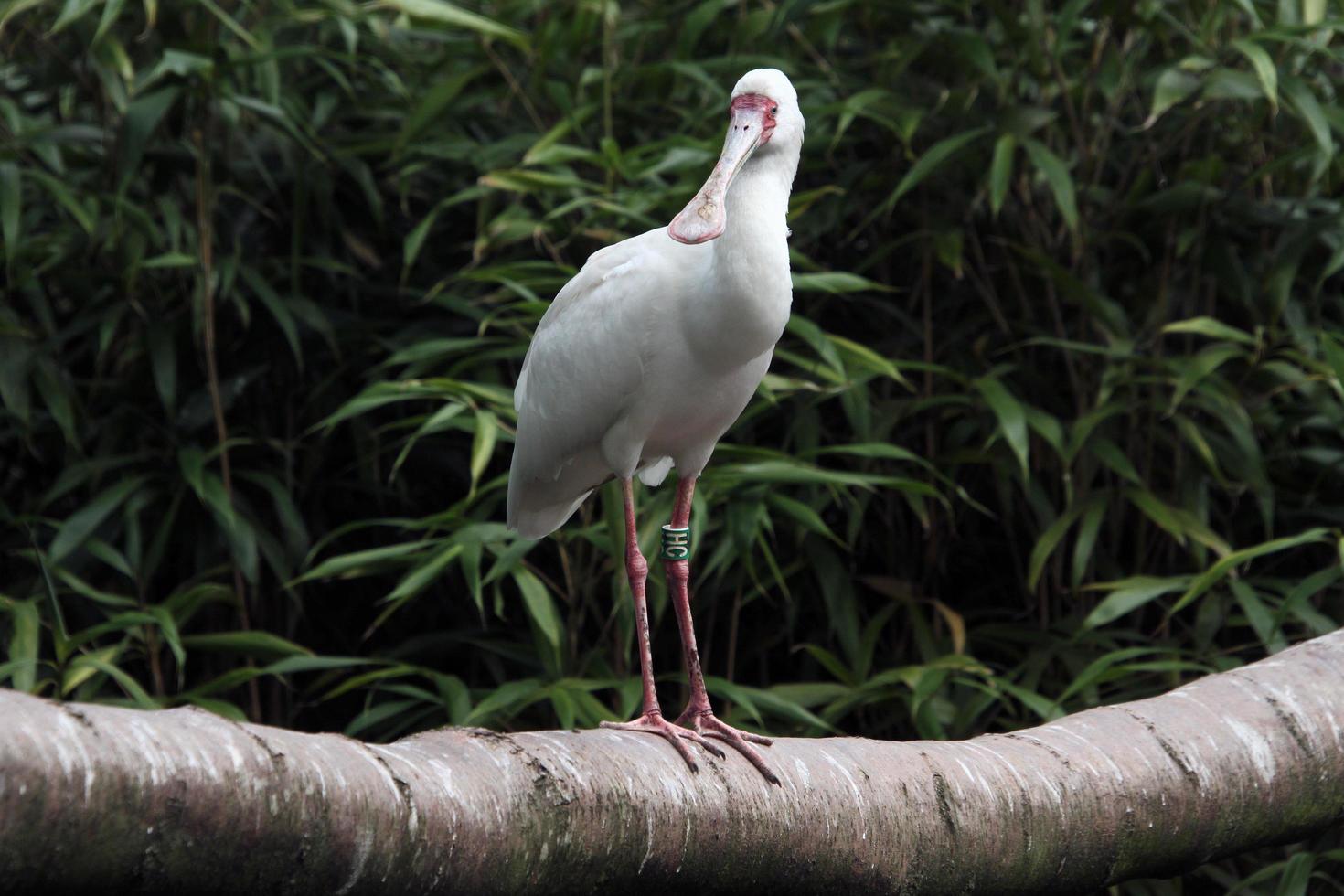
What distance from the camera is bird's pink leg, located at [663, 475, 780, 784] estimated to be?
1910 millimetres

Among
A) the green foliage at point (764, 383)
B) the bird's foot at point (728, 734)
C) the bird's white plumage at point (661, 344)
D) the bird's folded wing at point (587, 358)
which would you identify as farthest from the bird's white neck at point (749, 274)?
the green foliage at point (764, 383)

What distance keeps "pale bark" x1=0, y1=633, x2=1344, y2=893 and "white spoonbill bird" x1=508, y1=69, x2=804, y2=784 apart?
117mm

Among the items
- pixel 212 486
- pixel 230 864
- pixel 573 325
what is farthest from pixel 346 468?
pixel 230 864

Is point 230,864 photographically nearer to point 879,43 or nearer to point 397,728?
point 397,728

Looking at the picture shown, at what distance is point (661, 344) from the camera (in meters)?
2.22

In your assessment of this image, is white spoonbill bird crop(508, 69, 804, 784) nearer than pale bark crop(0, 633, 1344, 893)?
No

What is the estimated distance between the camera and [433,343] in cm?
313

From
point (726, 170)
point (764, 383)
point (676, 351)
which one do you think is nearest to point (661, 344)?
point (676, 351)

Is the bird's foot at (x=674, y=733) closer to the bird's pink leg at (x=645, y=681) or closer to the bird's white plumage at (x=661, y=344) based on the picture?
the bird's pink leg at (x=645, y=681)

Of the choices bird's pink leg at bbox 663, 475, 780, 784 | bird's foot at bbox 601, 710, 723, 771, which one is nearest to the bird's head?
bird's pink leg at bbox 663, 475, 780, 784

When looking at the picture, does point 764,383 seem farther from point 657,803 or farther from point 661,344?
point 657,803

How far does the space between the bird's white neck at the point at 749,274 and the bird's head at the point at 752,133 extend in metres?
0.02

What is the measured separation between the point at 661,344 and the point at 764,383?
2.38 feet

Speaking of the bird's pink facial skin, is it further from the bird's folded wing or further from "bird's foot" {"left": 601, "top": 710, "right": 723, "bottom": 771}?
"bird's foot" {"left": 601, "top": 710, "right": 723, "bottom": 771}
